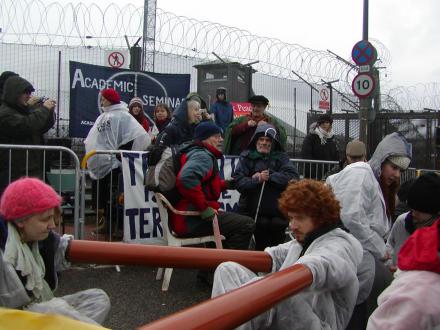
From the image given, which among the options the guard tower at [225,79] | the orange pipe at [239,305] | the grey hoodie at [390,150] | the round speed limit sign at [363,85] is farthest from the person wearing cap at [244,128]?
the guard tower at [225,79]

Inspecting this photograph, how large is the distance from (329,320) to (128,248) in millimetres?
989

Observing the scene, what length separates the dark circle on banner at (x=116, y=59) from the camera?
11.3 metres

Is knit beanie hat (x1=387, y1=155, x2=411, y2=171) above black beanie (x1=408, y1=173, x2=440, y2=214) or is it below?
above

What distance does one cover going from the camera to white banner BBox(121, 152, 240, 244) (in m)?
5.30

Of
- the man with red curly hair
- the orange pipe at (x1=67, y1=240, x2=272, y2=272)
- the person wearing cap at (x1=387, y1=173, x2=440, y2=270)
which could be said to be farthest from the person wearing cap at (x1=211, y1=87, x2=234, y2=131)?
the orange pipe at (x1=67, y1=240, x2=272, y2=272)

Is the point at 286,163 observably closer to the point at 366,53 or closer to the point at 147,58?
the point at 366,53

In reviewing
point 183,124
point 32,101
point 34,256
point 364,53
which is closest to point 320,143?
point 183,124

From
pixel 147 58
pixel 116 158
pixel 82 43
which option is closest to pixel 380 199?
pixel 116 158

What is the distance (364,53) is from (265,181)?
20.8 ft

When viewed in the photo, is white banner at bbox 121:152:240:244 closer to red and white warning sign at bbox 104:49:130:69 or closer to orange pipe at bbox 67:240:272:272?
orange pipe at bbox 67:240:272:272

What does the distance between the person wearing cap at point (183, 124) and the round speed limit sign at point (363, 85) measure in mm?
5128

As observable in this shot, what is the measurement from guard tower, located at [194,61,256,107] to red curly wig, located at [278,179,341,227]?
12.9 meters

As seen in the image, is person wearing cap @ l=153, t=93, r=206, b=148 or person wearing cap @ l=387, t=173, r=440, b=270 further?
person wearing cap @ l=153, t=93, r=206, b=148

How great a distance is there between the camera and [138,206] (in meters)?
5.36
